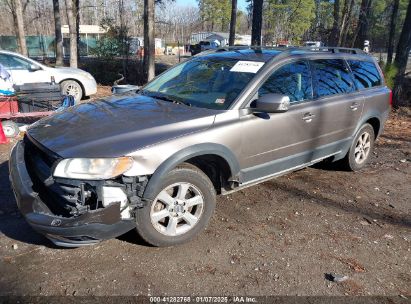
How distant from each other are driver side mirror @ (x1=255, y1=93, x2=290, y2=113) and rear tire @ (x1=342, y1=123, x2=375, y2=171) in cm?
215

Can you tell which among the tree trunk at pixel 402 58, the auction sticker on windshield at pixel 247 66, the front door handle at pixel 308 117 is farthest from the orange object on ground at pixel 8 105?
the tree trunk at pixel 402 58

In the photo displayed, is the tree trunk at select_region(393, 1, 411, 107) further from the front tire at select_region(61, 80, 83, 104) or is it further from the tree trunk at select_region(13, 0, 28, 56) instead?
the tree trunk at select_region(13, 0, 28, 56)

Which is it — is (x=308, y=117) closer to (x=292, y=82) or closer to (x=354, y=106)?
(x=292, y=82)

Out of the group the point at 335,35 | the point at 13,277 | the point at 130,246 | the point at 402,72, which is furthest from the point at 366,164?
the point at 335,35

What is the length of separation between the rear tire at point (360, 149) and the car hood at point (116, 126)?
2750 mm

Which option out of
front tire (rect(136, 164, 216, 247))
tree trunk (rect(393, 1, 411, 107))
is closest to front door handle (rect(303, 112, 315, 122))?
front tire (rect(136, 164, 216, 247))

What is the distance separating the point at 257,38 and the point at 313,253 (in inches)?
446

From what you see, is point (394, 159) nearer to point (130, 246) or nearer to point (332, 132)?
point (332, 132)

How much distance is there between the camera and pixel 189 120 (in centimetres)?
355

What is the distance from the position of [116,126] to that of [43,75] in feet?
27.3

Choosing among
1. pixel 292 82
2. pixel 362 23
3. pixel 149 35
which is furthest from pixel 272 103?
pixel 362 23

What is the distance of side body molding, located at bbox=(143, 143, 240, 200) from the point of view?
3176mm

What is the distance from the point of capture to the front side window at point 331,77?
470cm

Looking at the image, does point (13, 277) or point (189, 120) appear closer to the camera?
point (13, 277)
